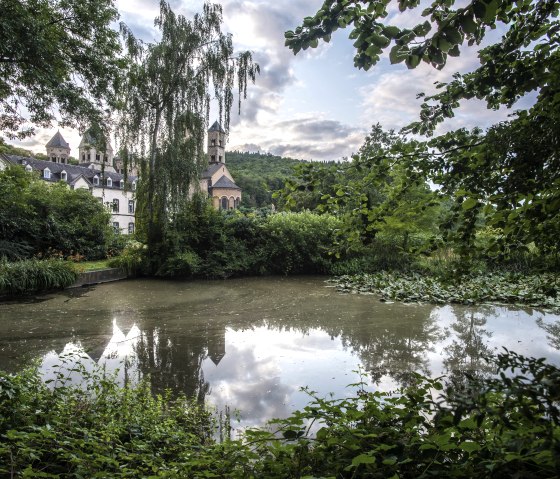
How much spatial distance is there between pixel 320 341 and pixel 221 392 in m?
3.10

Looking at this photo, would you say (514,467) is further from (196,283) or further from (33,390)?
(196,283)

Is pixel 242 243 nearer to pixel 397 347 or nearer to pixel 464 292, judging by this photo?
pixel 464 292

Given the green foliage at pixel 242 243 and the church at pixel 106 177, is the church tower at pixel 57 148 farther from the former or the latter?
the green foliage at pixel 242 243

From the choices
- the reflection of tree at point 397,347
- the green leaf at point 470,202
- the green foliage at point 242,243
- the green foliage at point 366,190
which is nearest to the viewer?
the green leaf at point 470,202

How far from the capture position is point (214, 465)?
7.54 feet

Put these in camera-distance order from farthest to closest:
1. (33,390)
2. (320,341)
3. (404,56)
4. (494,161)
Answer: (320,341) → (33,390) → (494,161) → (404,56)

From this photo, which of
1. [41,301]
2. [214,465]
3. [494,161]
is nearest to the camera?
[494,161]

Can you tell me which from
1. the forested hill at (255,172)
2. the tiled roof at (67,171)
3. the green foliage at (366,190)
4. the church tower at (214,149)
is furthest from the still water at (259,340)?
the forested hill at (255,172)

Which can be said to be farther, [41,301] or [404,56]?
[41,301]

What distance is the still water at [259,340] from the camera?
544 centimetres

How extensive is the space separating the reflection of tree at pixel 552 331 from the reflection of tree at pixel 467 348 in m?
1.06

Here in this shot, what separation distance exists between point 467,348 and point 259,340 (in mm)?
4016

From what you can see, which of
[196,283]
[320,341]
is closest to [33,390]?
[320,341]

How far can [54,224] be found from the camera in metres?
18.5
